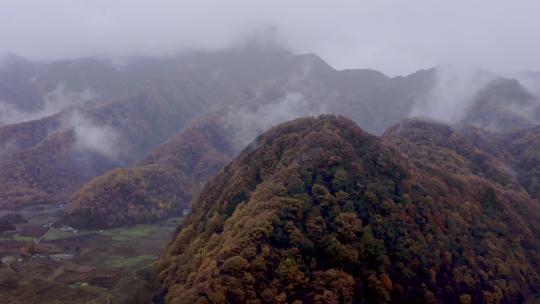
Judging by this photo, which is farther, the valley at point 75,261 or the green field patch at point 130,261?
the green field patch at point 130,261

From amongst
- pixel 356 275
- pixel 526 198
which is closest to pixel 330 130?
pixel 356 275

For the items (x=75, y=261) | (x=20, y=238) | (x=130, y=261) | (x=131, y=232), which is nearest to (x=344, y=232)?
(x=130, y=261)

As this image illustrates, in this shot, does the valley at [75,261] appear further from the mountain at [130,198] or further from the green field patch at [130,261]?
the mountain at [130,198]

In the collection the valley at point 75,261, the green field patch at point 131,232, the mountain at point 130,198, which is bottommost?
the valley at point 75,261

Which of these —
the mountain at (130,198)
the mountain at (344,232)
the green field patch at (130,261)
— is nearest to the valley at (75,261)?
the green field patch at (130,261)

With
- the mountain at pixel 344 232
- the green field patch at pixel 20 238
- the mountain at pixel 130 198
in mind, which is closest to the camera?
the mountain at pixel 344 232

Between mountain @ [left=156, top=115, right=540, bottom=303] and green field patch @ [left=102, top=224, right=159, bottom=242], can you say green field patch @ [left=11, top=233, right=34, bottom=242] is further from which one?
mountain @ [left=156, top=115, right=540, bottom=303]
